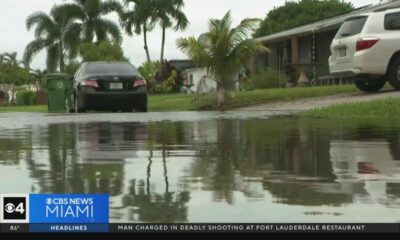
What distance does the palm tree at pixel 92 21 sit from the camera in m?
56.6

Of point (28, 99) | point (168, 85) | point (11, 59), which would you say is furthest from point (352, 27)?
point (11, 59)

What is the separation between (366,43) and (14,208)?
13.8 metres

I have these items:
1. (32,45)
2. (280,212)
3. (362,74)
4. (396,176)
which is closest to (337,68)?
(362,74)

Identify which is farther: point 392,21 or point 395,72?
point 392,21

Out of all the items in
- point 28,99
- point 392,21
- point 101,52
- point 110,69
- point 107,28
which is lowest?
point 110,69

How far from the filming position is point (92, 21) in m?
57.1

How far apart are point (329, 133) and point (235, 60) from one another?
40.4 feet

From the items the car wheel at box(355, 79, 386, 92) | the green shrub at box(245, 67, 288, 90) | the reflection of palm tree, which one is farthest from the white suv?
the reflection of palm tree

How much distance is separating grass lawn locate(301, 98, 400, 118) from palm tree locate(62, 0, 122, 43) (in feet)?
149

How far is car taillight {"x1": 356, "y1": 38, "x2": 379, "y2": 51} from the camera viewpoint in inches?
635

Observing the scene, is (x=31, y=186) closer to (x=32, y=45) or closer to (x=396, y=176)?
(x=396, y=176)

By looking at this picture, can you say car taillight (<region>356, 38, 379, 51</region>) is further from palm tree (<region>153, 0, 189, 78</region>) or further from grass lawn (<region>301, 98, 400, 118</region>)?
palm tree (<region>153, 0, 189, 78</region>)

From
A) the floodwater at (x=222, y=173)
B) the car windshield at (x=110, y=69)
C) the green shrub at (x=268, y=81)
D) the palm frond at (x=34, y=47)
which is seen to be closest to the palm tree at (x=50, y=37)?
the palm frond at (x=34, y=47)

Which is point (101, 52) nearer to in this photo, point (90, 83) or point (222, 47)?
point (222, 47)
